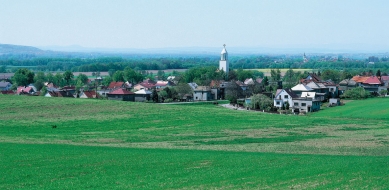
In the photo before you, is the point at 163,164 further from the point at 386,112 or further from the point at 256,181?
the point at 386,112

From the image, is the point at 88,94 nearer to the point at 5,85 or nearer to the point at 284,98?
the point at 284,98

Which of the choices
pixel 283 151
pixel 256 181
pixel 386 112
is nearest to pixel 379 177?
pixel 256 181

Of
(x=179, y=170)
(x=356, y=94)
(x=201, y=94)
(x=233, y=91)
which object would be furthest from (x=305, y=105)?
(x=179, y=170)

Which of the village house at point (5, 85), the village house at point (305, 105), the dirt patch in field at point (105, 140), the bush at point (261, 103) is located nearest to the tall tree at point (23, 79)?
the village house at point (5, 85)

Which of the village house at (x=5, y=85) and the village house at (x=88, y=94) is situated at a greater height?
the village house at (x=88, y=94)

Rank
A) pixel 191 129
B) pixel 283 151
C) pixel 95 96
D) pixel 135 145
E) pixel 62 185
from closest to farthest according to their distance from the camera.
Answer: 1. pixel 62 185
2. pixel 283 151
3. pixel 135 145
4. pixel 191 129
5. pixel 95 96

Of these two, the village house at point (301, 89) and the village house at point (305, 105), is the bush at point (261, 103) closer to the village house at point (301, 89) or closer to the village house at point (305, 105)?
the village house at point (305, 105)

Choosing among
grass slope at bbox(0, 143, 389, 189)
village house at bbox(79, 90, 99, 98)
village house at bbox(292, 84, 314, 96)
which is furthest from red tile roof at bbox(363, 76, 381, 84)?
grass slope at bbox(0, 143, 389, 189)

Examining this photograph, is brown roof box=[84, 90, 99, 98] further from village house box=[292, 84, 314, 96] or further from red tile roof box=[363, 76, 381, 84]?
red tile roof box=[363, 76, 381, 84]

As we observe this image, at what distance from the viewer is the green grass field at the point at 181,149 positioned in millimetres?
19469

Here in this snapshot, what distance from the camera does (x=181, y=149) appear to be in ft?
93.7

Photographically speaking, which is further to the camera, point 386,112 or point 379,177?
point 386,112

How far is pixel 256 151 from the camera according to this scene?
2828cm

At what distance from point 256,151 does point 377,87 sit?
6753 cm
